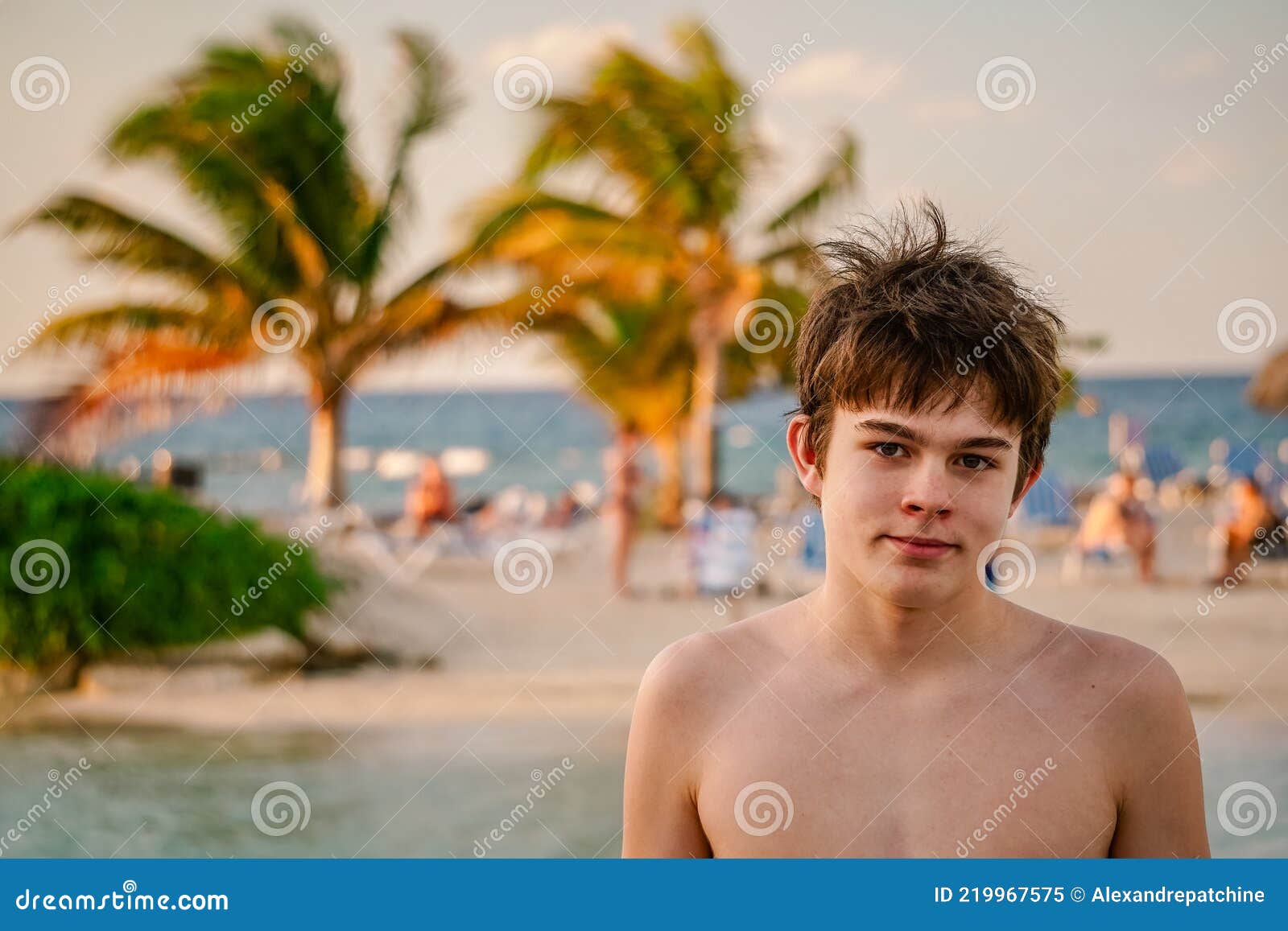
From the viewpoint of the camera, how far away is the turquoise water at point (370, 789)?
6.69 m

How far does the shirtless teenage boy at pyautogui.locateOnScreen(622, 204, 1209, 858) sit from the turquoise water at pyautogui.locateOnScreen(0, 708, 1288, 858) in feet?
13.3

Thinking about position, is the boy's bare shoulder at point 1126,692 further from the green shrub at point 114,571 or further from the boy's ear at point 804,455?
the green shrub at point 114,571

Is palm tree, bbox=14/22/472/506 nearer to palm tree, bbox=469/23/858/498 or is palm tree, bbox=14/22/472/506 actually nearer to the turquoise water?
palm tree, bbox=469/23/858/498

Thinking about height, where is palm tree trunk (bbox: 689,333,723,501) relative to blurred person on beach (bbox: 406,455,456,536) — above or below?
above

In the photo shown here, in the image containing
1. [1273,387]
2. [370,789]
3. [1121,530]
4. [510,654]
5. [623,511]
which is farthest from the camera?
[1273,387]

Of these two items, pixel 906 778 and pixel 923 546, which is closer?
pixel 923 546

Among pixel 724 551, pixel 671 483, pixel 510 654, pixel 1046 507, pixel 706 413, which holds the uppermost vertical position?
pixel 671 483

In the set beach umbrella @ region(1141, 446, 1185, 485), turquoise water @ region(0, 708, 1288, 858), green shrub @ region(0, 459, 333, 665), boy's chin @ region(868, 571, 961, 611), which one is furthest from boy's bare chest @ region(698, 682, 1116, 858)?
beach umbrella @ region(1141, 446, 1185, 485)

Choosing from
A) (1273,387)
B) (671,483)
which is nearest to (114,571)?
(1273,387)

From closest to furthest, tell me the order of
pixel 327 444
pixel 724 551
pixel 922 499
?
pixel 922 499 → pixel 724 551 → pixel 327 444

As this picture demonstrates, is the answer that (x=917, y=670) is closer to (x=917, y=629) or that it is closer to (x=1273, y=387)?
(x=917, y=629)

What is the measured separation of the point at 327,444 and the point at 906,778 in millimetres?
18473

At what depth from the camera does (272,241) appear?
1809 centimetres

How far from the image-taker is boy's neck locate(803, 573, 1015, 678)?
2072 mm
